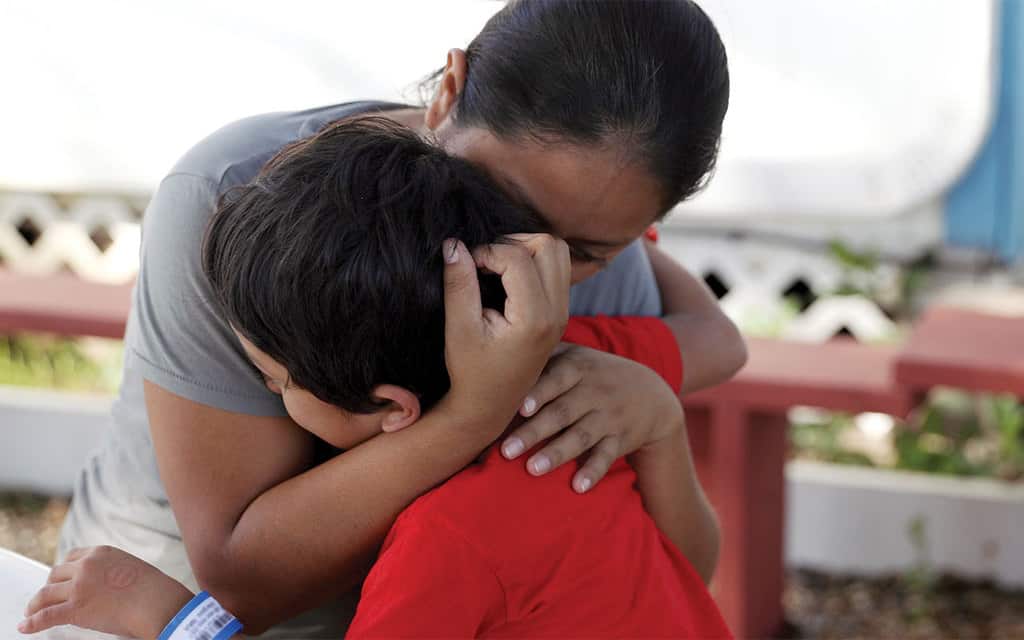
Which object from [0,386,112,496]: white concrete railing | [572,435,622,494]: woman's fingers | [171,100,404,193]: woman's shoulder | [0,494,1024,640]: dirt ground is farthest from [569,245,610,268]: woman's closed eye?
[0,386,112,496]: white concrete railing

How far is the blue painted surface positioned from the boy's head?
281 cm

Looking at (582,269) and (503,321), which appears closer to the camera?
(503,321)

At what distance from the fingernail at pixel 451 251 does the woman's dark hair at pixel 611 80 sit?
0.60 ft

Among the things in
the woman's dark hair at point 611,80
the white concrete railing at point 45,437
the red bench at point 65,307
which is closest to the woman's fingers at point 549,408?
the woman's dark hair at point 611,80

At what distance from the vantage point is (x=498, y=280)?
1367 millimetres

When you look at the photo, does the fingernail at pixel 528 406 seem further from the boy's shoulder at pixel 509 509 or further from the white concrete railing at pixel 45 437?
the white concrete railing at pixel 45 437

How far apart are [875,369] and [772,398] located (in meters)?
0.27

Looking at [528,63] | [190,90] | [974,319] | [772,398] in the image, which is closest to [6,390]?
[190,90]

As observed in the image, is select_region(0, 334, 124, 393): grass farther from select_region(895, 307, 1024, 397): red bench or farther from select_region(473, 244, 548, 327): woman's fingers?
select_region(473, 244, 548, 327): woman's fingers

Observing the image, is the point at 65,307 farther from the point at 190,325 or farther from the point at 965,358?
the point at 965,358

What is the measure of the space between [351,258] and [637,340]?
553 millimetres

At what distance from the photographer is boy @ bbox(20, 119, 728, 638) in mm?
1290

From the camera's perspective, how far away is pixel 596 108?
1427 mm

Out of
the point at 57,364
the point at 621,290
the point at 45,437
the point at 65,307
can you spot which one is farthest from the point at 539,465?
the point at 57,364
